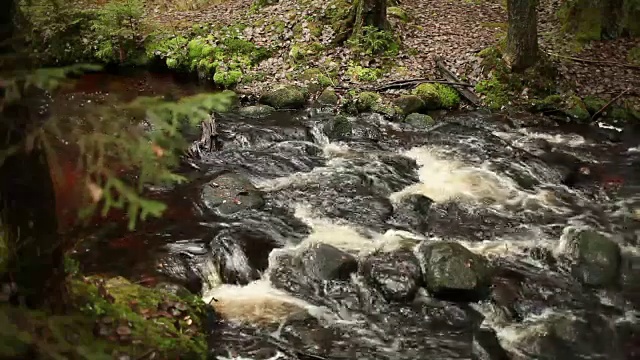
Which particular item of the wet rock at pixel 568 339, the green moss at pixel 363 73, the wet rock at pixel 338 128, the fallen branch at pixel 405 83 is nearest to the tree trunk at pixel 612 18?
the fallen branch at pixel 405 83

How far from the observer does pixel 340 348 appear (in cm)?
576

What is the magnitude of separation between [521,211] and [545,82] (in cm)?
461

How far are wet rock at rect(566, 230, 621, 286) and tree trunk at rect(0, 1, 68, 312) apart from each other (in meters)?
6.06

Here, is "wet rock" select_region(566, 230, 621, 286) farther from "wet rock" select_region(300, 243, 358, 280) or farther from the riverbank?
the riverbank

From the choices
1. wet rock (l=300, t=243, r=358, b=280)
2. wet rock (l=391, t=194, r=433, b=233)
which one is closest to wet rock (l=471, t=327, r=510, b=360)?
wet rock (l=300, t=243, r=358, b=280)

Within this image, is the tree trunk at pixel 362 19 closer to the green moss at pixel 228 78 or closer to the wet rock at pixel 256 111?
the green moss at pixel 228 78

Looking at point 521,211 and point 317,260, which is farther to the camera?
point 521,211

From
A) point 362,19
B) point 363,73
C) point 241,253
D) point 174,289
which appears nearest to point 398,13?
point 362,19

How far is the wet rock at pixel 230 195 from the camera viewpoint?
27.9ft

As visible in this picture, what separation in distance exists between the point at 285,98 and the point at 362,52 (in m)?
2.65

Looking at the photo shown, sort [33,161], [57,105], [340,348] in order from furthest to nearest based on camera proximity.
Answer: [340,348] → [33,161] → [57,105]

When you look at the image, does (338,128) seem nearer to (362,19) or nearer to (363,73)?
(363,73)

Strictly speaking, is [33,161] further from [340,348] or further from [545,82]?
[545,82]

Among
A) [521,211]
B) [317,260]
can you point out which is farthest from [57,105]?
[521,211]
